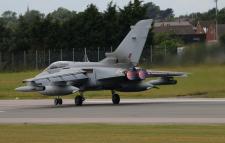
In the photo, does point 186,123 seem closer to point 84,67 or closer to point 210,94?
point 84,67

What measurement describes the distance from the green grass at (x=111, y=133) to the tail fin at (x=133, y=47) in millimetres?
15086

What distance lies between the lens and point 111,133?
21609 millimetres

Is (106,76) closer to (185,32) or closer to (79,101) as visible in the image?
(79,101)

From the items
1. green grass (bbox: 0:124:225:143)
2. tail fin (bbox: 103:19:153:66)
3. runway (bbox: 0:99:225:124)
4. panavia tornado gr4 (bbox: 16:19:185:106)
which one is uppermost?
tail fin (bbox: 103:19:153:66)

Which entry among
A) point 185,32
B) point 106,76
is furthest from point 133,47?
point 185,32

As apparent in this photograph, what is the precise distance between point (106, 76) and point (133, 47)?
7.52 feet

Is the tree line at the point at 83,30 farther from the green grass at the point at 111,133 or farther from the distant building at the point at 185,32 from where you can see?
the green grass at the point at 111,133

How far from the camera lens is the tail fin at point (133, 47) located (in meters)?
40.1

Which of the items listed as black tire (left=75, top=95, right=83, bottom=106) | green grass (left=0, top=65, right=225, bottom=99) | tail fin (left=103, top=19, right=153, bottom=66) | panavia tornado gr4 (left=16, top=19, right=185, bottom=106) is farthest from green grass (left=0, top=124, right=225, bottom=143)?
green grass (left=0, top=65, right=225, bottom=99)

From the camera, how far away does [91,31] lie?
86312mm

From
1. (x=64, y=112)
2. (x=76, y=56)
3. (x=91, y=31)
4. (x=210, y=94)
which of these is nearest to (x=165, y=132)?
(x=64, y=112)

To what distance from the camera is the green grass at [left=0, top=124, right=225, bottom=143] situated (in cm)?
1942

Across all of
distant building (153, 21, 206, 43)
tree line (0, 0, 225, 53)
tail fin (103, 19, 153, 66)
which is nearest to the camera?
tail fin (103, 19, 153, 66)

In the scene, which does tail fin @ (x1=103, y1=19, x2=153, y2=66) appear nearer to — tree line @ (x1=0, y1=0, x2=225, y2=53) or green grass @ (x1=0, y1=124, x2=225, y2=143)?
green grass @ (x1=0, y1=124, x2=225, y2=143)
